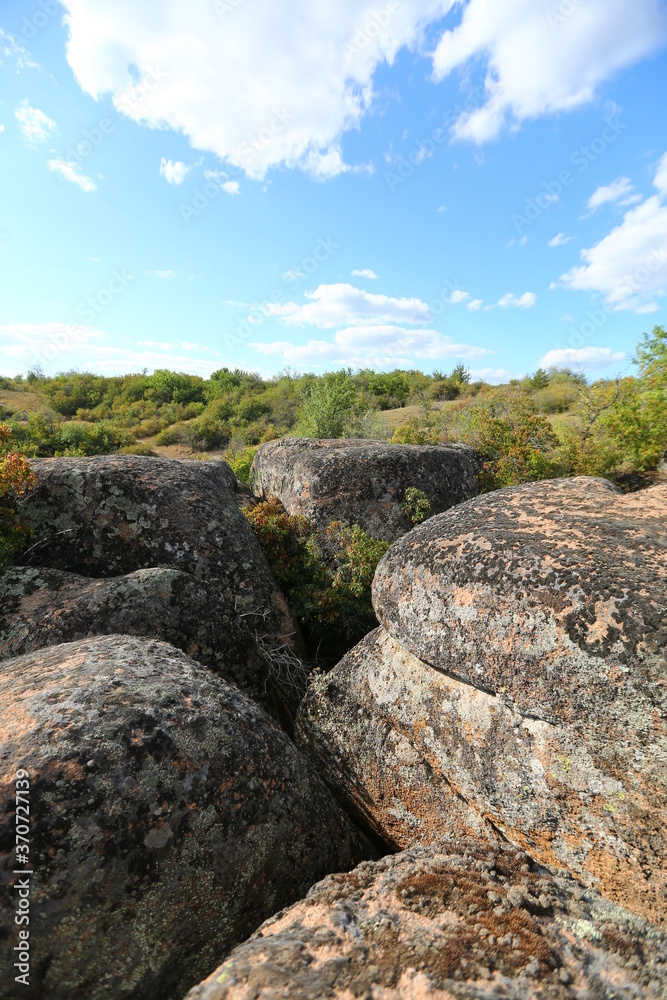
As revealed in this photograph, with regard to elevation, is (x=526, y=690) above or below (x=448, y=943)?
above

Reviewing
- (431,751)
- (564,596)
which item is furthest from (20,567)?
(564,596)

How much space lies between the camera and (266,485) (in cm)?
998

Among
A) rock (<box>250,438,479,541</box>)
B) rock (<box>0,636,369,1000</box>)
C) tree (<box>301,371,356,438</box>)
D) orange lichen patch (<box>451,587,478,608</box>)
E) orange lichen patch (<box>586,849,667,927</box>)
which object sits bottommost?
orange lichen patch (<box>586,849,667,927</box>)

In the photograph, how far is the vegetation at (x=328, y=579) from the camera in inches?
277

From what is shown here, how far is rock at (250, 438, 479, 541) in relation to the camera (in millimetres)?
7750

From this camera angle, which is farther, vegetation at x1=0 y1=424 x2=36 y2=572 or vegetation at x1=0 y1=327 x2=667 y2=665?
vegetation at x1=0 y1=327 x2=667 y2=665

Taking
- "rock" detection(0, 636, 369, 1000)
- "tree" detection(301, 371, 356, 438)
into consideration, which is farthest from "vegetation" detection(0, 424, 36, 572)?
"tree" detection(301, 371, 356, 438)

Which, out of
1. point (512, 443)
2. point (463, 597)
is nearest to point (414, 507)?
point (463, 597)

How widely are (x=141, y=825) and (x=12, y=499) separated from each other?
15.2 feet

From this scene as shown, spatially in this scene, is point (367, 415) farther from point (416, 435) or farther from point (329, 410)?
point (416, 435)

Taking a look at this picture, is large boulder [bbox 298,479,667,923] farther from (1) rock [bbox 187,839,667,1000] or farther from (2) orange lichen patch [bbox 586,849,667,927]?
(1) rock [bbox 187,839,667,1000]

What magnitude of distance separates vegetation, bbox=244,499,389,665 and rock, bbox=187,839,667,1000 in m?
4.37

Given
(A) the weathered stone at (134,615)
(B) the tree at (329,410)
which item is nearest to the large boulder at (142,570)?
(A) the weathered stone at (134,615)

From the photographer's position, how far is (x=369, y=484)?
25.7 ft
